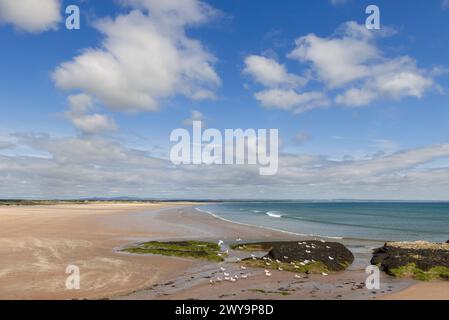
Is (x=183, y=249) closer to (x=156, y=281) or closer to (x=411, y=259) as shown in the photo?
(x=156, y=281)

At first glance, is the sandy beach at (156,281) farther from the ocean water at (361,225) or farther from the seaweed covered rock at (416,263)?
the ocean water at (361,225)

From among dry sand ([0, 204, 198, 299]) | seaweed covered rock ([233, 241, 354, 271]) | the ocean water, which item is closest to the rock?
seaweed covered rock ([233, 241, 354, 271])

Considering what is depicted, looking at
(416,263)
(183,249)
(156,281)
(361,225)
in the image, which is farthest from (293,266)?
(361,225)

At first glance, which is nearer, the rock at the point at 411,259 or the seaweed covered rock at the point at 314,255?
the rock at the point at 411,259

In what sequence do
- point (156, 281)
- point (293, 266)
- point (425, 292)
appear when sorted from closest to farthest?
point (425, 292)
point (156, 281)
point (293, 266)

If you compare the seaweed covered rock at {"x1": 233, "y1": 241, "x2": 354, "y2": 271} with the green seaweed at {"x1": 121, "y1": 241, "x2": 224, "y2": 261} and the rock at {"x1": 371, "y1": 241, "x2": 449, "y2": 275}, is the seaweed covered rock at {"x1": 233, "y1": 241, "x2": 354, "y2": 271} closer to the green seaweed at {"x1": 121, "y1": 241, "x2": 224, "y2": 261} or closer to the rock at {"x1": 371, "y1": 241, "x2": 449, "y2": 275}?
the rock at {"x1": 371, "y1": 241, "x2": 449, "y2": 275}

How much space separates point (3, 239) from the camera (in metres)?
36.0

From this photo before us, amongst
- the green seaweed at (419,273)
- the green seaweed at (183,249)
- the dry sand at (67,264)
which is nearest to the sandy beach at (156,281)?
the dry sand at (67,264)

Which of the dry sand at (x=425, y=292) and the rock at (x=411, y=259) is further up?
the rock at (x=411, y=259)

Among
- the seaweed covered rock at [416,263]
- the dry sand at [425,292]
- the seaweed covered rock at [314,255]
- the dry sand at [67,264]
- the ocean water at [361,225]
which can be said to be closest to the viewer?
the dry sand at [425,292]

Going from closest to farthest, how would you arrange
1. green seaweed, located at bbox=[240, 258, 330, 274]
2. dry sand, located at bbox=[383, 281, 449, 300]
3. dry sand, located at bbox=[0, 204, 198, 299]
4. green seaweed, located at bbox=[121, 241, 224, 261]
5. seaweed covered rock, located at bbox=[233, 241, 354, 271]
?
dry sand, located at bbox=[383, 281, 449, 300]
dry sand, located at bbox=[0, 204, 198, 299]
green seaweed, located at bbox=[240, 258, 330, 274]
seaweed covered rock, located at bbox=[233, 241, 354, 271]
green seaweed, located at bbox=[121, 241, 224, 261]
